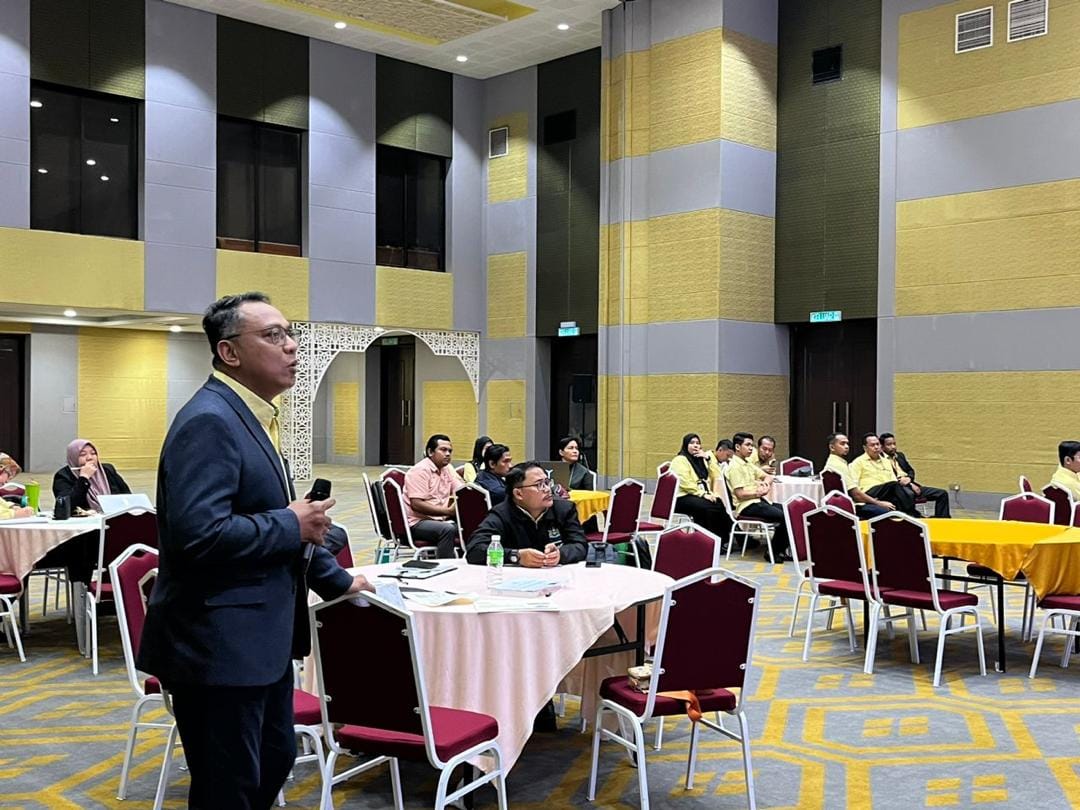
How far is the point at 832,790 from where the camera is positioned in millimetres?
4164

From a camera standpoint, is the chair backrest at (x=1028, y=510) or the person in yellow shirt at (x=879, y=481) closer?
the chair backrest at (x=1028, y=510)

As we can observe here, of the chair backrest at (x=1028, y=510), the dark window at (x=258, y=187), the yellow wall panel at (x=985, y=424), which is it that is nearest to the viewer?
the chair backrest at (x=1028, y=510)

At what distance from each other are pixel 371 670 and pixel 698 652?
1.17m

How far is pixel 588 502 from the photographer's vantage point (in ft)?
29.7

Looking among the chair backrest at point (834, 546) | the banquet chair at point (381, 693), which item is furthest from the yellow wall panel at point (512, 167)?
the banquet chair at point (381, 693)

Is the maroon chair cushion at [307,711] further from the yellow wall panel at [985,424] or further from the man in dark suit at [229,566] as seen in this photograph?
the yellow wall panel at [985,424]

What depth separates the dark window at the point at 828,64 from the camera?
14846 mm

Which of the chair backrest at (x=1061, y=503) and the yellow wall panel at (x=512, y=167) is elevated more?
the yellow wall panel at (x=512, y=167)

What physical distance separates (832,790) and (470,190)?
1619cm

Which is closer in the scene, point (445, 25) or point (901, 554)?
point (901, 554)

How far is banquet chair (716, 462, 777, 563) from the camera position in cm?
1012

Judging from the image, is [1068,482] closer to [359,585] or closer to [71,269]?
[359,585]

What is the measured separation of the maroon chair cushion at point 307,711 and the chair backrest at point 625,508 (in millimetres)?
5054

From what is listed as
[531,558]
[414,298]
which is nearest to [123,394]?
[414,298]
